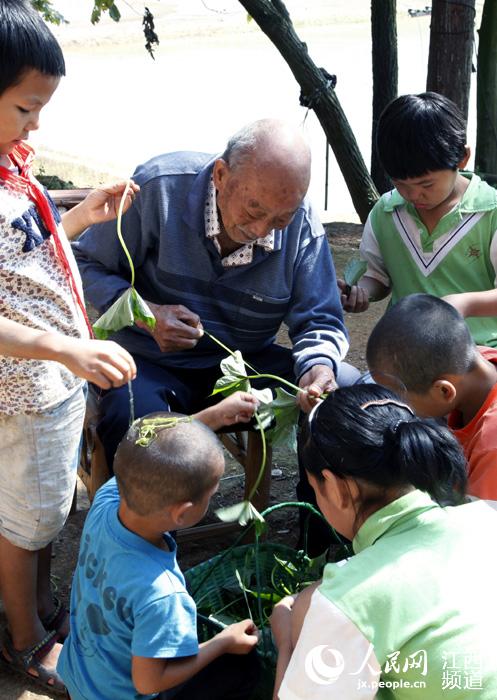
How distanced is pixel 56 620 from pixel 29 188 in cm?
130

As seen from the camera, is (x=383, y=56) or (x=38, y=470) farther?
(x=383, y=56)

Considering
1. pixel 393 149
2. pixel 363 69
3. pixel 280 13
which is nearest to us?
pixel 393 149

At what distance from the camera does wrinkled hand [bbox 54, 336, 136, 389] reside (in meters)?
2.09

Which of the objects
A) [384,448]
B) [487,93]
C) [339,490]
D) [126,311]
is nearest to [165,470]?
[339,490]

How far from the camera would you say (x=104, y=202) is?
2.73 m

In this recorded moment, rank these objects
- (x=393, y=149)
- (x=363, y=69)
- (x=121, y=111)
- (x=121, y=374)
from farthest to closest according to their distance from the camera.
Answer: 1. (x=363, y=69)
2. (x=121, y=111)
3. (x=393, y=149)
4. (x=121, y=374)

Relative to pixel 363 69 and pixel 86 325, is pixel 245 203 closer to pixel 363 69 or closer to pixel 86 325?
pixel 86 325

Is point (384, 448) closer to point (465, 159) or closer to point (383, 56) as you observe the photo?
point (465, 159)

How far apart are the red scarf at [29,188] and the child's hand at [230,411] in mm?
498

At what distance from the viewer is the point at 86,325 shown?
2582 millimetres

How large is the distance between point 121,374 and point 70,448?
56cm

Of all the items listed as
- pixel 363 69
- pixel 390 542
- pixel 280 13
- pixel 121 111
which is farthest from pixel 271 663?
pixel 363 69

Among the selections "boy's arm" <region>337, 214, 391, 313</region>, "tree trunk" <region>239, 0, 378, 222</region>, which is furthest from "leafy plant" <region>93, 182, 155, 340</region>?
"tree trunk" <region>239, 0, 378, 222</region>

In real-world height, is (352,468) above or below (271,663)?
above
